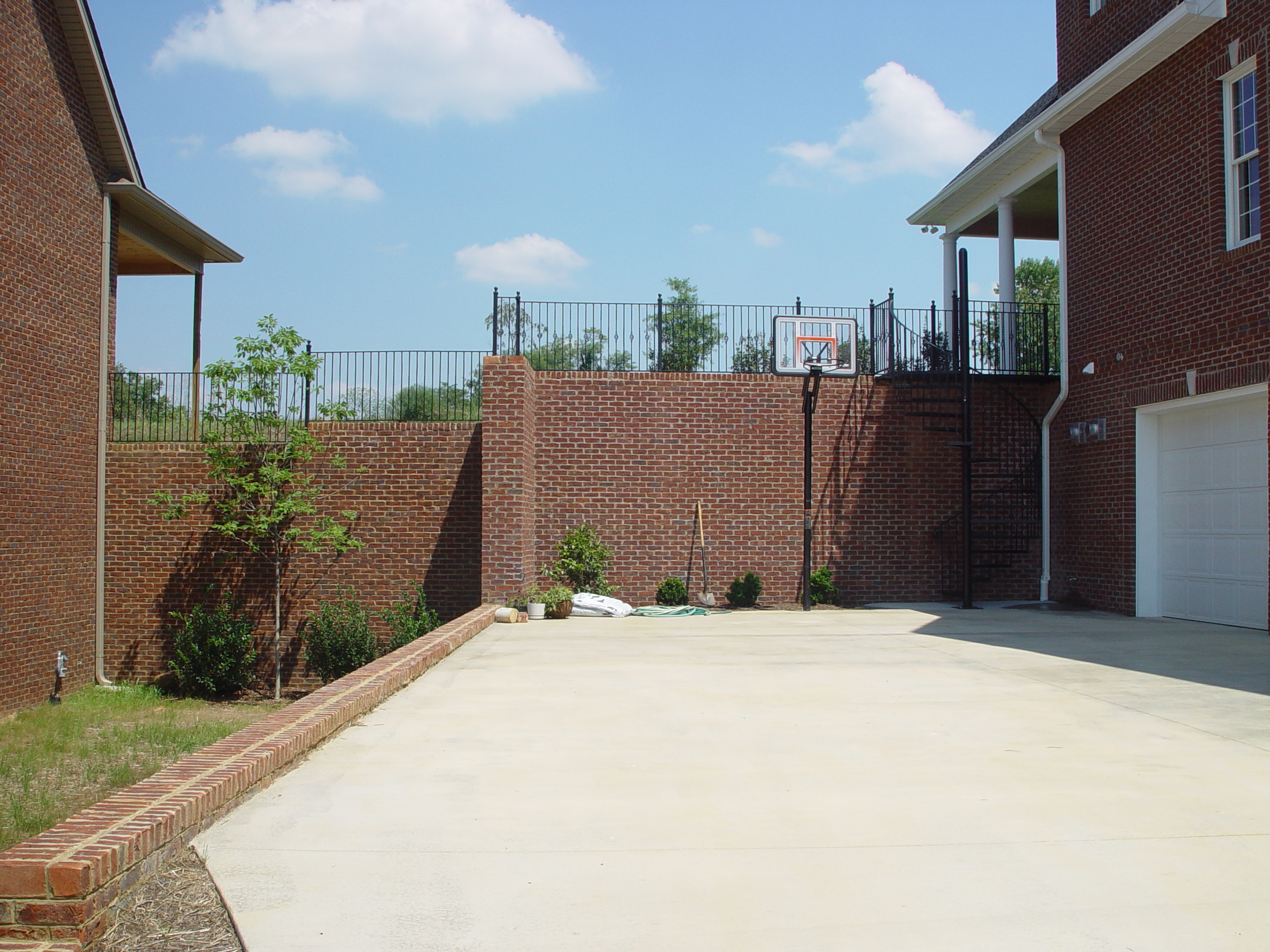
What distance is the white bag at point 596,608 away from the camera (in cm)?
1370

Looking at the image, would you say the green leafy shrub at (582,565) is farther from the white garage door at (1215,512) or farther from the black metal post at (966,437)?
the white garage door at (1215,512)

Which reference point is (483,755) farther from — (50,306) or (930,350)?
(930,350)

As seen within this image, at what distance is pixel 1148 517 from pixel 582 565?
296 inches

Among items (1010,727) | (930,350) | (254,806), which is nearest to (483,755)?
(254,806)

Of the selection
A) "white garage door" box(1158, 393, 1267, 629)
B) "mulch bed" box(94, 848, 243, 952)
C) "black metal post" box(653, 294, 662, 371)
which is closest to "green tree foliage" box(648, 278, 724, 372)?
"black metal post" box(653, 294, 662, 371)

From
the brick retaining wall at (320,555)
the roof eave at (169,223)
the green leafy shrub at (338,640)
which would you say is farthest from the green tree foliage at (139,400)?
the green leafy shrub at (338,640)

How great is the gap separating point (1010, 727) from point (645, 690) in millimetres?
2632

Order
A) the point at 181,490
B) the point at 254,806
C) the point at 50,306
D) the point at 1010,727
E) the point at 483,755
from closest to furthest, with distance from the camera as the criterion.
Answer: the point at 254,806, the point at 483,755, the point at 1010,727, the point at 50,306, the point at 181,490

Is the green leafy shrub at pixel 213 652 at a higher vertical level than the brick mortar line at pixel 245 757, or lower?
lower

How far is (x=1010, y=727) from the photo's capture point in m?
6.12

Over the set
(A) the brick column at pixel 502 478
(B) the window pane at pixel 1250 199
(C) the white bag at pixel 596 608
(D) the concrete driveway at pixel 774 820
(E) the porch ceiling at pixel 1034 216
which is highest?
(E) the porch ceiling at pixel 1034 216

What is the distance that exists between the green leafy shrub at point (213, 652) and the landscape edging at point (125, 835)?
920cm

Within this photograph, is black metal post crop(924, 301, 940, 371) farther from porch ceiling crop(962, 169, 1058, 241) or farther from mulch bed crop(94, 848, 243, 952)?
mulch bed crop(94, 848, 243, 952)

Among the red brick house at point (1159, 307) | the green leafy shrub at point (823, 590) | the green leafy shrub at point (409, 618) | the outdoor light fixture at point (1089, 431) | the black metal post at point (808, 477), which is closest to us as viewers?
the red brick house at point (1159, 307)
